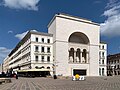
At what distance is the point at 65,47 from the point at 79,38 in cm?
1029

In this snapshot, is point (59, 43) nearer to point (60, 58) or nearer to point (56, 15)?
point (60, 58)

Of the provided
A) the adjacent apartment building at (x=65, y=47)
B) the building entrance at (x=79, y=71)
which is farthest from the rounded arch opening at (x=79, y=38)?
the building entrance at (x=79, y=71)

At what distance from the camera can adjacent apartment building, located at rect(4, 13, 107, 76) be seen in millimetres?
65188

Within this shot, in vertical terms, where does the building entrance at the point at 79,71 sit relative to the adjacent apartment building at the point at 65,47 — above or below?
below

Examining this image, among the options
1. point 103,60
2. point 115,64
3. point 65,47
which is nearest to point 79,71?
point 65,47

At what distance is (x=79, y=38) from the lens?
250ft

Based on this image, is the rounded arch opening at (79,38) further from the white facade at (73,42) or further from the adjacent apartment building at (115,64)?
the adjacent apartment building at (115,64)

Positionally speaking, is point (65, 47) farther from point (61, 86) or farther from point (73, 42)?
point (61, 86)

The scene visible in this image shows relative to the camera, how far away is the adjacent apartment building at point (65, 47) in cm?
6519

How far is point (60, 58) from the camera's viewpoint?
66625 millimetres

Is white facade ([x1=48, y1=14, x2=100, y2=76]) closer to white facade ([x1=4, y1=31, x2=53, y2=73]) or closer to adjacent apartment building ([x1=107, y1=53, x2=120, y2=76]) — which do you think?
white facade ([x1=4, y1=31, x2=53, y2=73])

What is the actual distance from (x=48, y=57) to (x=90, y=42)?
59.3 feet

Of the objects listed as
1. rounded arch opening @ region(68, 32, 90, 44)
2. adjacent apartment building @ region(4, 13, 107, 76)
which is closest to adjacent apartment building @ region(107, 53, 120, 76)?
adjacent apartment building @ region(4, 13, 107, 76)

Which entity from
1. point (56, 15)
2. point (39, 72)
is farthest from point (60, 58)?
point (56, 15)
